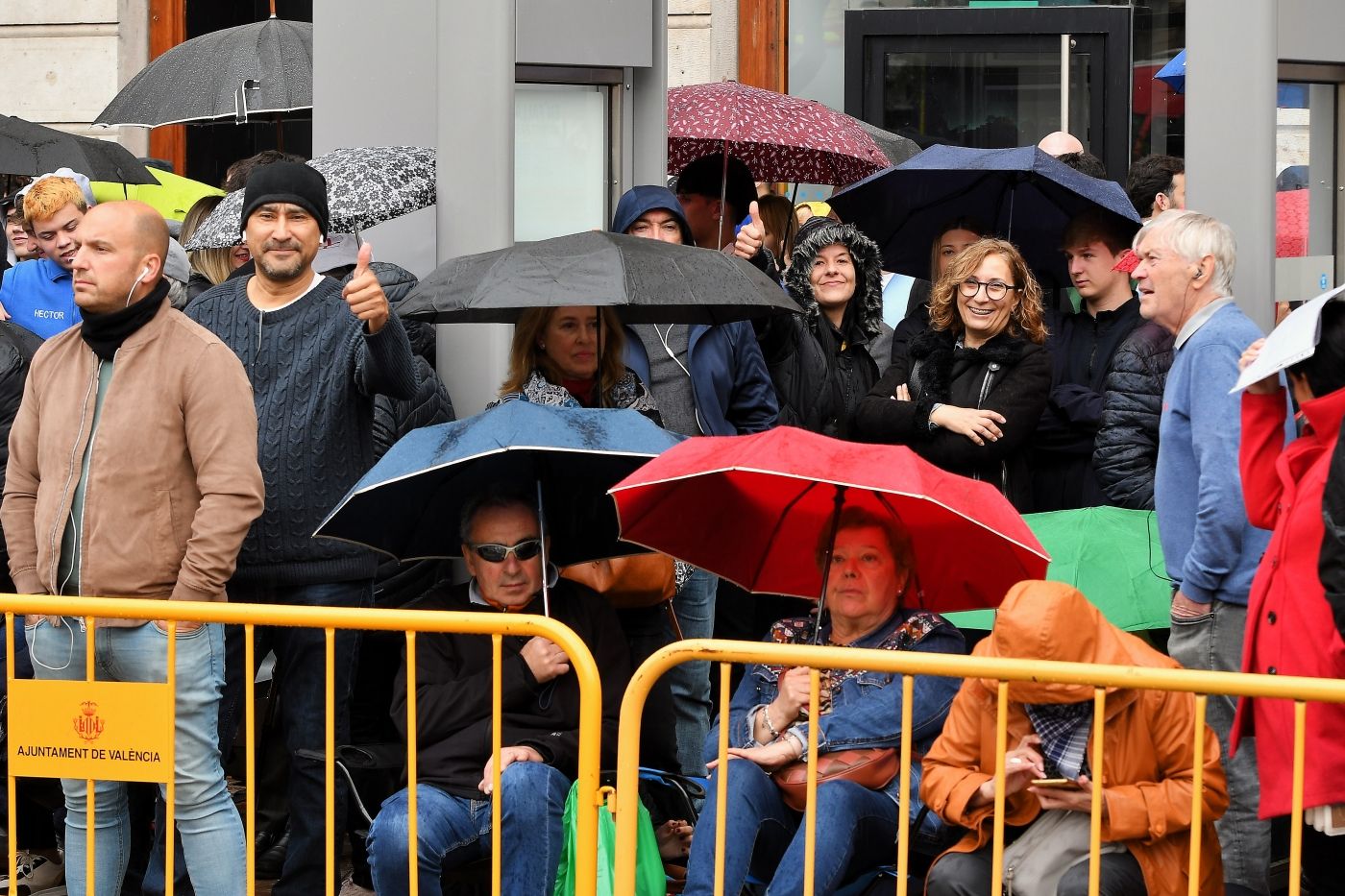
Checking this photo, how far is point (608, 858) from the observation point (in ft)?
15.0

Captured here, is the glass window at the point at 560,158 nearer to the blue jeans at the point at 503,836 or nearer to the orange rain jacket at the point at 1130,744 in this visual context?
the blue jeans at the point at 503,836

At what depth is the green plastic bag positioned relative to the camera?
4.58 metres

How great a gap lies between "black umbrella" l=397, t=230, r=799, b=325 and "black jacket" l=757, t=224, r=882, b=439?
4.51 ft

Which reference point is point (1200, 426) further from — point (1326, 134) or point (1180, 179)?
point (1180, 179)

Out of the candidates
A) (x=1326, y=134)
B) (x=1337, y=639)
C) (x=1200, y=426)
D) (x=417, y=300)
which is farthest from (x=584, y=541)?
(x=1326, y=134)

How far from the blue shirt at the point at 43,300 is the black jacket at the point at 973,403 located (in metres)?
3.19

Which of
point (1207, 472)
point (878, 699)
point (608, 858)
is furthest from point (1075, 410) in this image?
point (608, 858)

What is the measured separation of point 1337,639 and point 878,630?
1222 mm

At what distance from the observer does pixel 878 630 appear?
5.11 meters

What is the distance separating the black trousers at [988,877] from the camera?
4.48m

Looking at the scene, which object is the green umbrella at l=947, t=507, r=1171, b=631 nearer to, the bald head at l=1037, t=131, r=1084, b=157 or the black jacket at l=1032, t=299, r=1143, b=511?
the black jacket at l=1032, t=299, r=1143, b=511

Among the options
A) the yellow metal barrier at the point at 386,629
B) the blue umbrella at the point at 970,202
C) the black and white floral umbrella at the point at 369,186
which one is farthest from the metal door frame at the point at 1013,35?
the yellow metal barrier at the point at 386,629

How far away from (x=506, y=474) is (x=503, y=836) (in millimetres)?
1034

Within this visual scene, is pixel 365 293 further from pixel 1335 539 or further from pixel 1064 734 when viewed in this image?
pixel 1335 539
